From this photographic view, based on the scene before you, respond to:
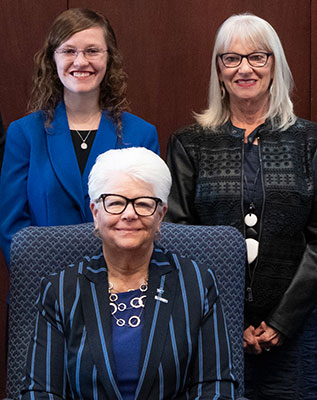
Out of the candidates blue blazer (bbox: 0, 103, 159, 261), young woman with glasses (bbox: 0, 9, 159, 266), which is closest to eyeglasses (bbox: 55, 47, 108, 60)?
young woman with glasses (bbox: 0, 9, 159, 266)

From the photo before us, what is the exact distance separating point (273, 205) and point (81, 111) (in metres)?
0.74

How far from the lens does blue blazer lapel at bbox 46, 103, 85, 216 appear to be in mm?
2400

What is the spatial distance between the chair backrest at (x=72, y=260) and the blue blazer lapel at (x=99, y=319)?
0.16 m

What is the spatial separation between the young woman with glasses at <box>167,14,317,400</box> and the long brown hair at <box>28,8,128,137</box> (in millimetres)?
301

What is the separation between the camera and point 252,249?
2.36m

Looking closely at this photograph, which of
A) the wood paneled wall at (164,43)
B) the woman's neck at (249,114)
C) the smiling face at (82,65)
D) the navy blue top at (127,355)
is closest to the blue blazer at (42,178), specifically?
the smiling face at (82,65)

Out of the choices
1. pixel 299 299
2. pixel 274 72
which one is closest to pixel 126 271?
pixel 299 299

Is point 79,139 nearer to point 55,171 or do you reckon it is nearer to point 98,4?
point 55,171

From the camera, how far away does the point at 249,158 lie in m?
2.40

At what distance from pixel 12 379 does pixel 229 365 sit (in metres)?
0.62

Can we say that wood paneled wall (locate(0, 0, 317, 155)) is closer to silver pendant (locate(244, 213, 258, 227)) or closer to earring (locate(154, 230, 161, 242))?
silver pendant (locate(244, 213, 258, 227))

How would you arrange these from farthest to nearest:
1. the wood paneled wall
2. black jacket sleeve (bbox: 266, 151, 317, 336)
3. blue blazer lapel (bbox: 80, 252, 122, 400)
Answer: the wood paneled wall, black jacket sleeve (bbox: 266, 151, 317, 336), blue blazer lapel (bbox: 80, 252, 122, 400)

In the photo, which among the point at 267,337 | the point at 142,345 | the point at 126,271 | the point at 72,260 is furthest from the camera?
the point at 267,337

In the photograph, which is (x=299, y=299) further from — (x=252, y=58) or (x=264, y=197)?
(x=252, y=58)
